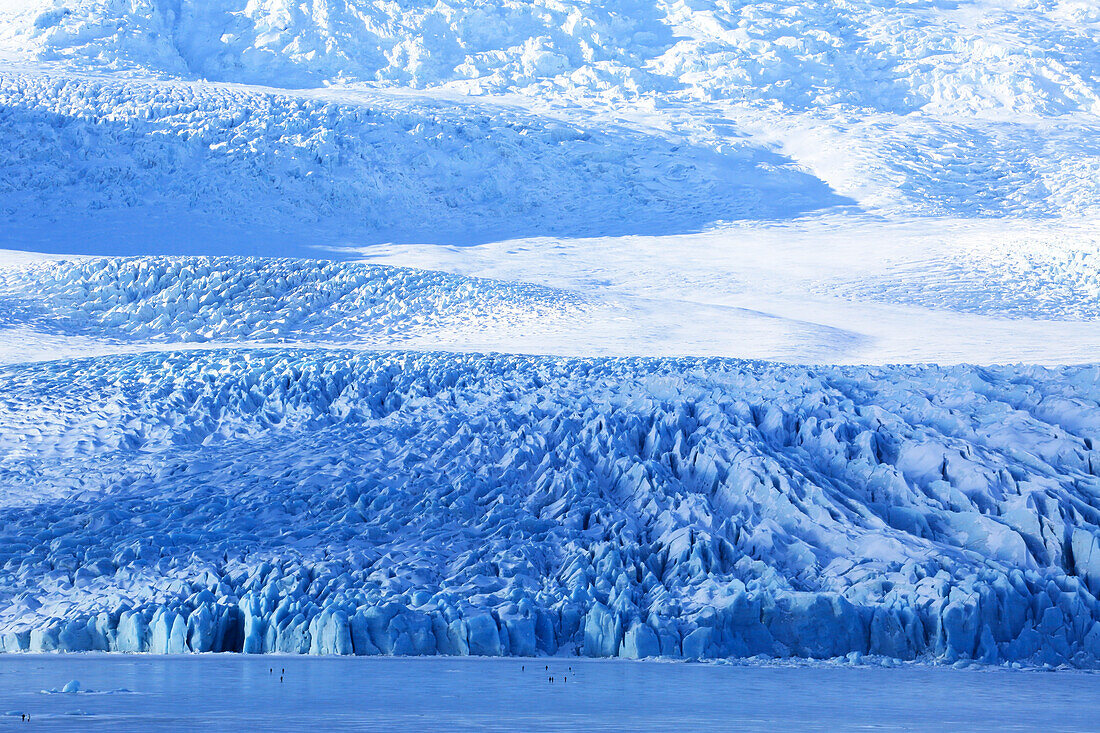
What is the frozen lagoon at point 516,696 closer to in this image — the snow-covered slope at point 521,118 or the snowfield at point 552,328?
the snowfield at point 552,328

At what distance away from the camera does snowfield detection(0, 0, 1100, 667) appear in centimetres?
859

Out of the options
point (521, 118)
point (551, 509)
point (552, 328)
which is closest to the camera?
point (551, 509)

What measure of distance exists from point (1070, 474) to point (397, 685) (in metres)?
6.55

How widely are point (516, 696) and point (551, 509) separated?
4.37m

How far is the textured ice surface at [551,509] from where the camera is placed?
8.12 metres

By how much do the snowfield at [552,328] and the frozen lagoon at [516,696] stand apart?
807 mm

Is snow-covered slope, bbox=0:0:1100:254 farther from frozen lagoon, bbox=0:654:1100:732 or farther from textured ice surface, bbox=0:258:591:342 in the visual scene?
frozen lagoon, bbox=0:654:1100:732

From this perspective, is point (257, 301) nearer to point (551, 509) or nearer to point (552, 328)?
point (552, 328)

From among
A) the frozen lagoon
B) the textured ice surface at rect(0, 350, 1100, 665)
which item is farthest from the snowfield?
the frozen lagoon

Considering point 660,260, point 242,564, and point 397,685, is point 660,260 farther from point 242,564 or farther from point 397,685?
point 397,685

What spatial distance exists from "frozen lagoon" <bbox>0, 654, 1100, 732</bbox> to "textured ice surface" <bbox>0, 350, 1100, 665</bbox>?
0.49m

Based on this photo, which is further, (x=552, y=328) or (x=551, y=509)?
(x=552, y=328)

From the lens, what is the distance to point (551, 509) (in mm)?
9992

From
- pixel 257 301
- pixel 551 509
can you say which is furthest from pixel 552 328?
pixel 551 509
